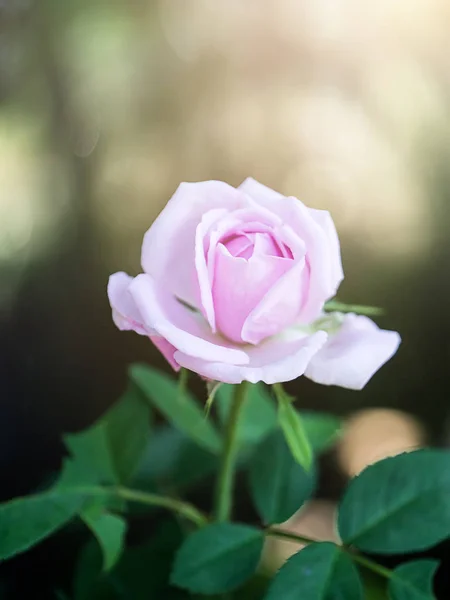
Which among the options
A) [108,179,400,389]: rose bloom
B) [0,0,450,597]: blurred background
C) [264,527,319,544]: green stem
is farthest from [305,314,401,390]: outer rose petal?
[0,0,450,597]: blurred background

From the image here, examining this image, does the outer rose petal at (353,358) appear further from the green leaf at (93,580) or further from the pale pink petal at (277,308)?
the green leaf at (93,580)

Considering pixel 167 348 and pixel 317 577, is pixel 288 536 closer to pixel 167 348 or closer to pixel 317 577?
pixel 317 577

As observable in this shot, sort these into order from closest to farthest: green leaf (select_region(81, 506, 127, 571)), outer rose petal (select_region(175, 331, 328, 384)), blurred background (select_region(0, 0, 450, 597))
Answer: outer rose petal (select_region(175, 331, 328, 384)), green leaf (select_region(81, 506, 127, 571)), blurred background (select_region(0, 0, 450, 597))

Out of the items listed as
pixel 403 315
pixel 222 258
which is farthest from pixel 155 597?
pixel 403 315

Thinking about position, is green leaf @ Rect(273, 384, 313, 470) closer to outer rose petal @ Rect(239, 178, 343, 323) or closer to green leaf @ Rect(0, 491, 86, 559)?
outer rose petal @ Rect(239, 178, 343, 323)

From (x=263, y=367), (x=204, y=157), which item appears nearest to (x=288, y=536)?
(x=263, y=367)

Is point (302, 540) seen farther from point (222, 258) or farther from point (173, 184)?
point (173, 184)
